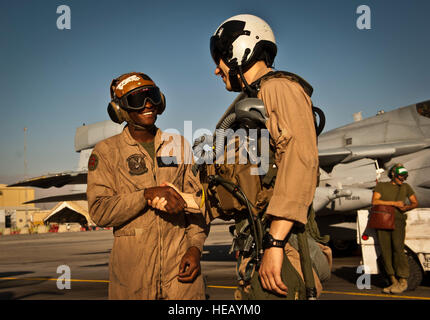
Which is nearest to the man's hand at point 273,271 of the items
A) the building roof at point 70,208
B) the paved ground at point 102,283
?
the paved ground at point 102,283

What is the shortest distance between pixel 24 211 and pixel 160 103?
252 feet

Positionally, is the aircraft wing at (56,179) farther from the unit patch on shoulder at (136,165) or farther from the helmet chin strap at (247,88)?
the helmet chin strap at (247,88)

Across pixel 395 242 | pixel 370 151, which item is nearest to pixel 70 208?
pixel 370 151

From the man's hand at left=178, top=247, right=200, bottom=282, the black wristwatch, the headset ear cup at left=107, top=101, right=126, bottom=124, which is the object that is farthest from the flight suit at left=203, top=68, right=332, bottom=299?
the headset ear cup at left=107, top=101, right=126, bottom=124

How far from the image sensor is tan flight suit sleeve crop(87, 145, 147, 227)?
9.59ft

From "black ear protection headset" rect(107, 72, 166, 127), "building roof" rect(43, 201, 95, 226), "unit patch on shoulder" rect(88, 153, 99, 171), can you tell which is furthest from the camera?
"building roof" rect(43, 201, 95, 226)

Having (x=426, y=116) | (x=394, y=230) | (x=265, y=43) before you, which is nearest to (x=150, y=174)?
(x=265, y=43)

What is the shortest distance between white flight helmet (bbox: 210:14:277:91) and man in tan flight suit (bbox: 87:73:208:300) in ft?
2.56

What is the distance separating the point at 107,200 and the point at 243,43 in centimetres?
137

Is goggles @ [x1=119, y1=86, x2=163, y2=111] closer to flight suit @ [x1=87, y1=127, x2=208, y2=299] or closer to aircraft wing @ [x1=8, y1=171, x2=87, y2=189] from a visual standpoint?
flight suit @ [x1=87, y1=127, x2=208, y2=299]

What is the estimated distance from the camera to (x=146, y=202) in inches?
115

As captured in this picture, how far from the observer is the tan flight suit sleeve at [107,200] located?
2924 millimetres

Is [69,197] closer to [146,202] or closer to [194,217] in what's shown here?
[194,217]

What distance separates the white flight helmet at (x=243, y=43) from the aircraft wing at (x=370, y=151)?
10390 millimetres
